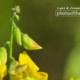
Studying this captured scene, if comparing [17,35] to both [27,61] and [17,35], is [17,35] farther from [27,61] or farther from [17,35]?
[27,61]

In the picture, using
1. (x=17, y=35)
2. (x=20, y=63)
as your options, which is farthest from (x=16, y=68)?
(x=17, y=35)

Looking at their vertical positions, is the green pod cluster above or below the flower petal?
above

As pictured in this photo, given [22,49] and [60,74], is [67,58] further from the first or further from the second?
[22,49]

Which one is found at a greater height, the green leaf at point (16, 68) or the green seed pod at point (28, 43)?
the green seed pod at point (28, 43)

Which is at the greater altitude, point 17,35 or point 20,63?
point 17,35

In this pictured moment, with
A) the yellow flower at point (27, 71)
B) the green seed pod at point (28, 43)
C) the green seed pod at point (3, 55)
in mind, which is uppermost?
the green seed pod at point (28, 43)
